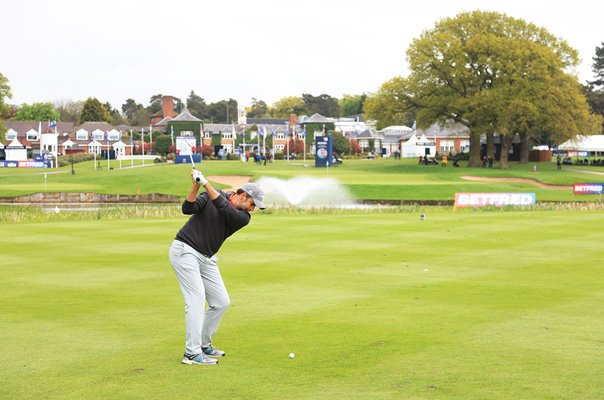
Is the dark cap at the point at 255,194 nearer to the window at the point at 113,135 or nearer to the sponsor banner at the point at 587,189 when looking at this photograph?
the sponsor banner at the point at 587,189

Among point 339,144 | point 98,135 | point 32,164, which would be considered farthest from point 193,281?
point 98,135

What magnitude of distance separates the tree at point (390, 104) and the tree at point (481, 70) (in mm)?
363

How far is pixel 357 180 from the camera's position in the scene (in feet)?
281

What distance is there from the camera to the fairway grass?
1059 cm

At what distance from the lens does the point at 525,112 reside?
97.1m

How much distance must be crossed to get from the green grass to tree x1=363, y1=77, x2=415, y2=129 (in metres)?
6.07

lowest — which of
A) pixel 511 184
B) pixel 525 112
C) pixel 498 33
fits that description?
pixel 511 184

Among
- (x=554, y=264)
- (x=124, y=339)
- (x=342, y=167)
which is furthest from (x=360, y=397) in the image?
(x=342, y=167)

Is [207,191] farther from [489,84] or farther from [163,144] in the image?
[163,144]

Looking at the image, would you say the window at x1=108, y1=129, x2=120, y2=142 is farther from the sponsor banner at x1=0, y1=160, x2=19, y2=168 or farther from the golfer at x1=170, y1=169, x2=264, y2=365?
the golfer at x1=170, y1=169, x2=264, y2=365

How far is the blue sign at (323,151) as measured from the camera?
105812 mm

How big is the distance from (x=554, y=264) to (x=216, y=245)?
14248mm

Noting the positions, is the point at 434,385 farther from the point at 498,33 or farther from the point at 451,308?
the point at 498,33

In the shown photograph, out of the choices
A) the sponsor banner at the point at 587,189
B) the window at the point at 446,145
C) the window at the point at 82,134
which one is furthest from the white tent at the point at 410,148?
the sponsor banner at the point at 587,189
